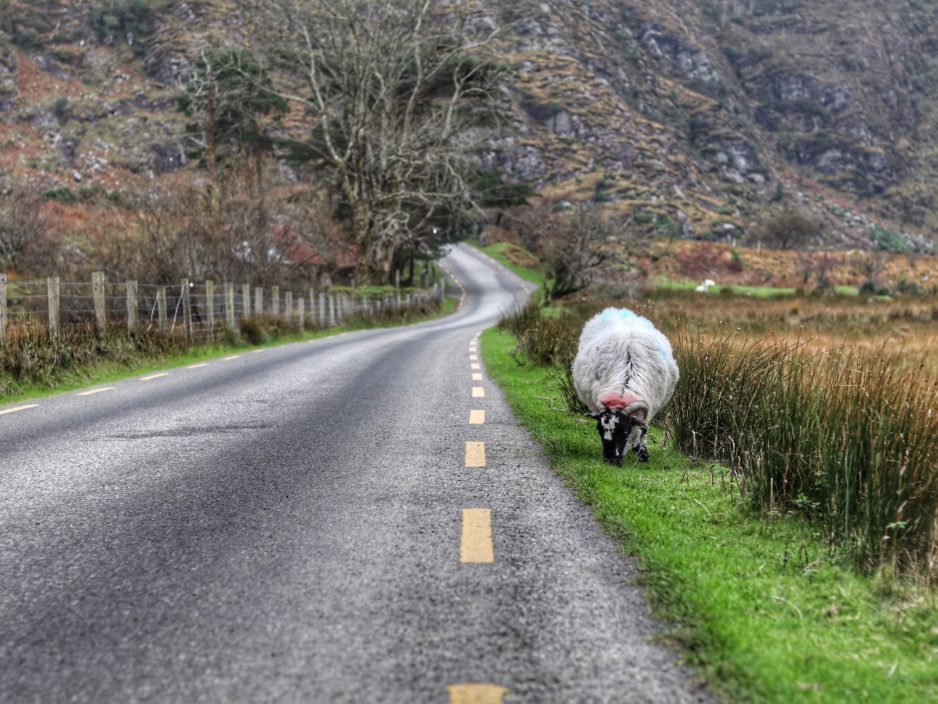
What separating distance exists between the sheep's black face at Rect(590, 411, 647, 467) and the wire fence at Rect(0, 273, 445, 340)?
10.5 m

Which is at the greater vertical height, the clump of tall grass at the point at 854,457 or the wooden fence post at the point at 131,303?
the wooden fence post at the point at 131,303

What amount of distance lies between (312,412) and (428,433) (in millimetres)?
1914

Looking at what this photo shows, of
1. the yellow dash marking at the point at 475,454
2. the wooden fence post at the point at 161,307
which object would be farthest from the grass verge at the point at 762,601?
the wooden fence post at the point at 161,307

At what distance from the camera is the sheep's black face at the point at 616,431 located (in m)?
5.87

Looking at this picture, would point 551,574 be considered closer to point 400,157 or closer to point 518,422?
point 518,422

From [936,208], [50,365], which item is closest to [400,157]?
[50,365]

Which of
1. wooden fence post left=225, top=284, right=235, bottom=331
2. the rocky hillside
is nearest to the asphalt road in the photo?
wooden fence post left=225, top=284, right=235, bottom=331

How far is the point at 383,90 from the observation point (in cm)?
3334

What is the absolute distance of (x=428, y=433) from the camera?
24.3 ft

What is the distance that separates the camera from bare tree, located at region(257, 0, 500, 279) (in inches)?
1307

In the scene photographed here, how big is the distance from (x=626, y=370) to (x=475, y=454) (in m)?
1.42

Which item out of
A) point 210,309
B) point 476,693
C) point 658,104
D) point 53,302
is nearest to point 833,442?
point 476,693

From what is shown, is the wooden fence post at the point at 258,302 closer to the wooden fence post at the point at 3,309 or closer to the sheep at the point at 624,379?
the wooden fence post at the point at 3,309

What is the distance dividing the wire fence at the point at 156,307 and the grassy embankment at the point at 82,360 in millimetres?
382
